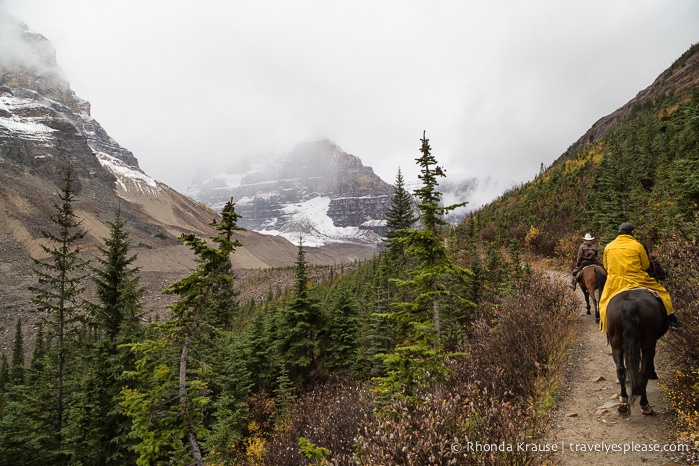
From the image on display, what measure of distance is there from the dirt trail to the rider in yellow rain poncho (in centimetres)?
129

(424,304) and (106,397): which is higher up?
(424,304)

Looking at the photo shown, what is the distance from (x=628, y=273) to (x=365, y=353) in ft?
45.0

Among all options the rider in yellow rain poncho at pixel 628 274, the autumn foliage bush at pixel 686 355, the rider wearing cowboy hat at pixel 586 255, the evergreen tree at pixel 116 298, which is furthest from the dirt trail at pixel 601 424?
the evergreen tree at pixel 116 298

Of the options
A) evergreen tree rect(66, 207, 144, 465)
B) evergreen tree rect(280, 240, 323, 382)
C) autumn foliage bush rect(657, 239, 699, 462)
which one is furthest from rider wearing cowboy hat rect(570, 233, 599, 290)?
evergreen tree rect(66, 207, 144, 465)

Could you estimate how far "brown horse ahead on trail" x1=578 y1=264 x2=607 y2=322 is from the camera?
9.20 m

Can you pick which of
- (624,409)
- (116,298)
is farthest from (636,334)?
(116,298)

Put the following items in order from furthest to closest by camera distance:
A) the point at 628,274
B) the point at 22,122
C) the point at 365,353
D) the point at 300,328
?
1. the point at 22,122
2. the point at 300,328
3. the point at 365,353
4. the point at 628,274

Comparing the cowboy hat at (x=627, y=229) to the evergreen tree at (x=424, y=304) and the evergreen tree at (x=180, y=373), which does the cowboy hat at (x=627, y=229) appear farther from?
the evergreen tree at (x=180, y=373)

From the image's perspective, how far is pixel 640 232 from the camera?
14.2 meters

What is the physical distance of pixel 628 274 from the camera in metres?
5.35

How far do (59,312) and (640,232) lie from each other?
2535 cm

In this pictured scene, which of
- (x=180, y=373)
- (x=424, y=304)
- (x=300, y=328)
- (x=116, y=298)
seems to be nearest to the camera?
(x=180, y=373)

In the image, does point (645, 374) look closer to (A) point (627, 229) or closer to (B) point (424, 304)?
(A) point (627, 229)

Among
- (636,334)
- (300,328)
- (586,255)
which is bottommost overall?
(300,328)
